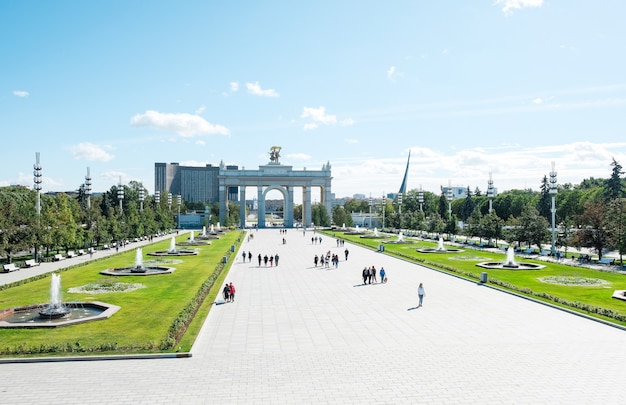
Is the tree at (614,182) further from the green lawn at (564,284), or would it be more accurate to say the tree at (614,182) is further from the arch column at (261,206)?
the arch column at (261,206)

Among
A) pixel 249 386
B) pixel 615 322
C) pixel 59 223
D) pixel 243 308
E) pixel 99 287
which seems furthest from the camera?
pixel 59 223

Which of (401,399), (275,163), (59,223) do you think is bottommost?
(401,399)

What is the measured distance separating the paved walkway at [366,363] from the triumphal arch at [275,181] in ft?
280

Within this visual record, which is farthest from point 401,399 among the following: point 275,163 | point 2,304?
point 275,163

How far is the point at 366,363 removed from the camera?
1410 centimetres

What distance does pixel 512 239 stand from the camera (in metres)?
50.8

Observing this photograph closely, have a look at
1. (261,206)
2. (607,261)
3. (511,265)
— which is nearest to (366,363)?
(511,265)

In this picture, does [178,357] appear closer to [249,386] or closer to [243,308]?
[249,386]

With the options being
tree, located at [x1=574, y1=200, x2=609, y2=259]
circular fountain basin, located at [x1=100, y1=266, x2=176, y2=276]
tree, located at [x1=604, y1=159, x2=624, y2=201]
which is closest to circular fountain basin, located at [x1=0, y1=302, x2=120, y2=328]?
circular fountain basin, located at [x1=100, y1=266, x2=176, y2=276]

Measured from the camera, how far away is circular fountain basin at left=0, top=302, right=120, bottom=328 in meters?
18.3

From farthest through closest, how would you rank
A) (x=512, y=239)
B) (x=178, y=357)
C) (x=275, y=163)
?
1. (x=275, y=163)
2. (x=512, y=239)
3. (x=178, y=357)

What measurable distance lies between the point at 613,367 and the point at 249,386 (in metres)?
9.72

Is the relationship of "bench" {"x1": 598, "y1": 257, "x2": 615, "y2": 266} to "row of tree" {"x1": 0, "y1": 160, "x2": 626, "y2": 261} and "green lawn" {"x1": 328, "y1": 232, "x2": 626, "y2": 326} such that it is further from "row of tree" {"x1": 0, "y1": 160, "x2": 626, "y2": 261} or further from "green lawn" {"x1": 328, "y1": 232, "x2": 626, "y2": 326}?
"green lawn" {"x1": 328, "y1": 232, "x2": 626, "y2": 326}

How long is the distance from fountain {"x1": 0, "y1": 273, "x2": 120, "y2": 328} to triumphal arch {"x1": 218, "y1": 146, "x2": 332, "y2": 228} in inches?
3285
